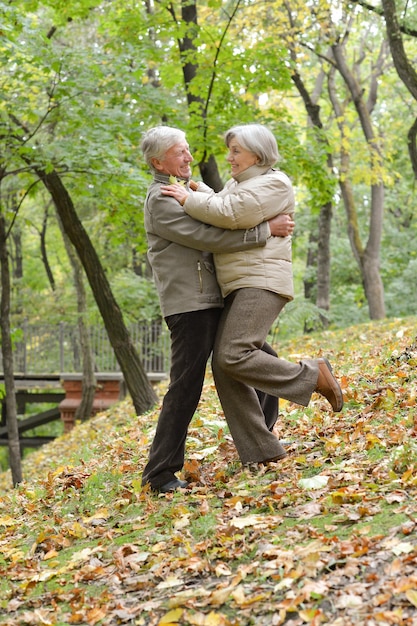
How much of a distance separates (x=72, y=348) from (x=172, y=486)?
17.6 m

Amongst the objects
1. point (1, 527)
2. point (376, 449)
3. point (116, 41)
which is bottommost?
point (1, 527)

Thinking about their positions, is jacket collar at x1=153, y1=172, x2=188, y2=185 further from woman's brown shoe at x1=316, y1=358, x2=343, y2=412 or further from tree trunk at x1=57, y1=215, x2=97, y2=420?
tree trunk at x1=57, y1=215, x2=97, y2=420

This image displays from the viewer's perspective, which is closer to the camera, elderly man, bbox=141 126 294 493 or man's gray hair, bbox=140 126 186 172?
elderly man, bbox=141 126 294 493

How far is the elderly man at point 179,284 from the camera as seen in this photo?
196 inches

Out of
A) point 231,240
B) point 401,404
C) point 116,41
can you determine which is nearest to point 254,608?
point 231,240

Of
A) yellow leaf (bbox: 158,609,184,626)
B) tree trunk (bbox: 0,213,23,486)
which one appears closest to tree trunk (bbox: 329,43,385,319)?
tree trunk (bbox: 0,213,23,486)

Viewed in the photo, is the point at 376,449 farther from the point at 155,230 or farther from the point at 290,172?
the point at 290,172

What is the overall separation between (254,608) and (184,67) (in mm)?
11647

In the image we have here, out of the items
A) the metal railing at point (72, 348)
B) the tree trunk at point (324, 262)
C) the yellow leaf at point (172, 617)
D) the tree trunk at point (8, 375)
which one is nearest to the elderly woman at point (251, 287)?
the yellow leaf at point (172, 617)

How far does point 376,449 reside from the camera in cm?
503

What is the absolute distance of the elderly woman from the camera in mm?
4863

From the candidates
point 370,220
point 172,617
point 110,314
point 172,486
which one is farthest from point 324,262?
point 172,617

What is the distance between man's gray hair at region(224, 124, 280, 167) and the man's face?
320mm

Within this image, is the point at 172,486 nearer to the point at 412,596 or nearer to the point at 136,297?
the point at 412,596
